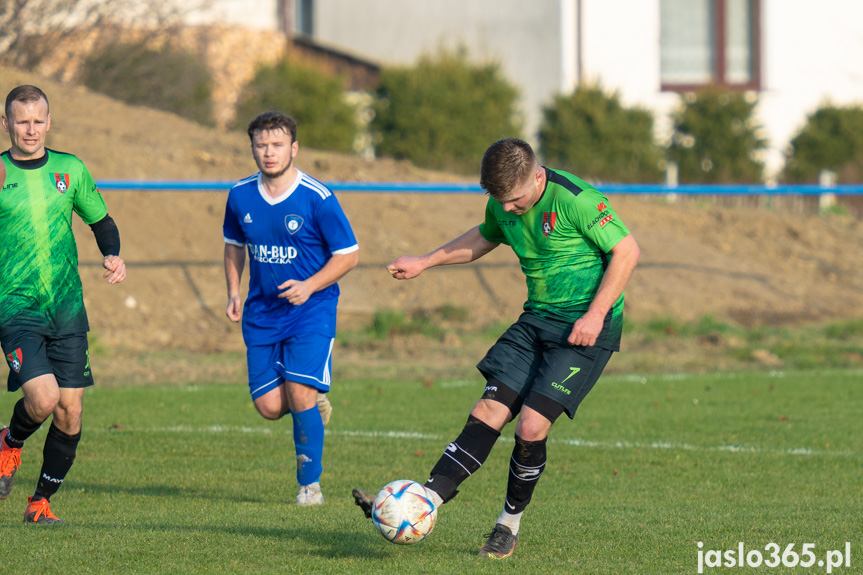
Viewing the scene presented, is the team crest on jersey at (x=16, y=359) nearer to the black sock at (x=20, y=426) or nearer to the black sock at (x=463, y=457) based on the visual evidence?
the black sock at (x=20, y=426)

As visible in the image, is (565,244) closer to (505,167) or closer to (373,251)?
(505,167)

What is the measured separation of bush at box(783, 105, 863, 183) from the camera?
29.2m

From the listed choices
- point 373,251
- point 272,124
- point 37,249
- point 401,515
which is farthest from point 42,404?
point 373,251

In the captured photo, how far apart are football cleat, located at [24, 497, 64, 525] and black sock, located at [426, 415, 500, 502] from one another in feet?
6.96

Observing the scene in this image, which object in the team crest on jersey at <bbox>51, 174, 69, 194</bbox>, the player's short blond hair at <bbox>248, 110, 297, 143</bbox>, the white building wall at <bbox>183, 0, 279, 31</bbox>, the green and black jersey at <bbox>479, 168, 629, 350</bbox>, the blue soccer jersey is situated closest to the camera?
the green and black jersey at <bbox>479, 168, 629, 350</bbox>

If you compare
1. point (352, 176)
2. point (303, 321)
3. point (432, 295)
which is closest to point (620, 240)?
point (303, 321)

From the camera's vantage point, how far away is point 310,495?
645cm

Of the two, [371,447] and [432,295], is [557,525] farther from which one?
[432,295]

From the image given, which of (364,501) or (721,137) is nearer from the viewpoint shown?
(364,501)

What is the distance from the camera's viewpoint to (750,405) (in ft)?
33.6

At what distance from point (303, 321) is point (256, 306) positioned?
12.0 inches

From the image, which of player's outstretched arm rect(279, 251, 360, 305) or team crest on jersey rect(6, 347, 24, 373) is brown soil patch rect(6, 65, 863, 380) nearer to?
player's outstretched arm rect(279, 251, 360, 305)

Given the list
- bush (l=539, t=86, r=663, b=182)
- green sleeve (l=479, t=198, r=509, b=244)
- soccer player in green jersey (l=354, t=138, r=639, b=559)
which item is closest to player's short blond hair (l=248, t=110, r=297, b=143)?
green sleeve (l=479, t=198, r=509, b=244)

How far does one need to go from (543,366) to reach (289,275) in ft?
6.39
